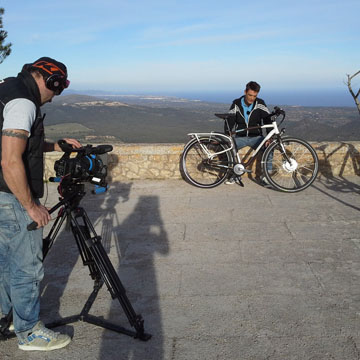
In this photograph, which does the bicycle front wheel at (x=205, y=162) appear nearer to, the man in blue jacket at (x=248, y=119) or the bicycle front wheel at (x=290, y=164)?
the man in blue jacket at (x=248, y=119)

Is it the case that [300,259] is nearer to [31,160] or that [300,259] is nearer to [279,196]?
[279,196]

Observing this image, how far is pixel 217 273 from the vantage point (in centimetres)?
399

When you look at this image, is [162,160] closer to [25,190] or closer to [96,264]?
[96,264]

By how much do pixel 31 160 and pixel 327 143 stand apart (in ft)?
20.5

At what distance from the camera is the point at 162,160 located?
763 cm

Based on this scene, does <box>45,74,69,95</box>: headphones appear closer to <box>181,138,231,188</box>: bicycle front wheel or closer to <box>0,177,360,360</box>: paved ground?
<box>0,177,360,360</box>: paved ground

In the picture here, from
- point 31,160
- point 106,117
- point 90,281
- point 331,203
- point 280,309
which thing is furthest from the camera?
point 106,117

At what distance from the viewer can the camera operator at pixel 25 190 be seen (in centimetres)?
242

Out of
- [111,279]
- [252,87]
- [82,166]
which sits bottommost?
[111,279]

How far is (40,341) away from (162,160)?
199 inches

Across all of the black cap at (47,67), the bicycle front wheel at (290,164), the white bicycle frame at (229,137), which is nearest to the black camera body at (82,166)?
the black cap at (47,67)

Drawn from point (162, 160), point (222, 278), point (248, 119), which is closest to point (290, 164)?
point (248, 119)

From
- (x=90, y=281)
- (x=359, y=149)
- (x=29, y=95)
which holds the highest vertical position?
(x=29, y=95)

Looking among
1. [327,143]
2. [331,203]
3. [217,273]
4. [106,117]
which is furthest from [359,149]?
[106,117]
